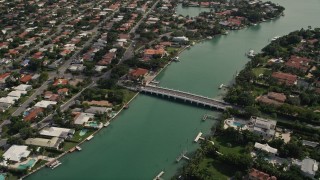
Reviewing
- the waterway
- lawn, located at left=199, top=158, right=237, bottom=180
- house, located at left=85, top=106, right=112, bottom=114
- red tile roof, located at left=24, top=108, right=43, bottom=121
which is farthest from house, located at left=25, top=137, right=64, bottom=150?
lawn, located at left=199, top=158, right=237, bottom=180

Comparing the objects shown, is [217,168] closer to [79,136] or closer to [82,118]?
[79,136]

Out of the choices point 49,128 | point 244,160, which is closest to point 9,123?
point 49,128

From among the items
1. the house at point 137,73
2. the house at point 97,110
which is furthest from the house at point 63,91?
the house at point 137,73

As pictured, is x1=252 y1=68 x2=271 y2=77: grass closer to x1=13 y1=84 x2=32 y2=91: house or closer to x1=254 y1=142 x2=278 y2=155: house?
x1=254 y1=142 x2=278 y2=155: house

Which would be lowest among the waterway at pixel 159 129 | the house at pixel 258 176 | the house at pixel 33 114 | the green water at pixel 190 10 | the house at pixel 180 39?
the waterway at pixel 159 129

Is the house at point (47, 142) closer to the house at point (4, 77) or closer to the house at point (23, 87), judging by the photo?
the house at point (23, 87)
